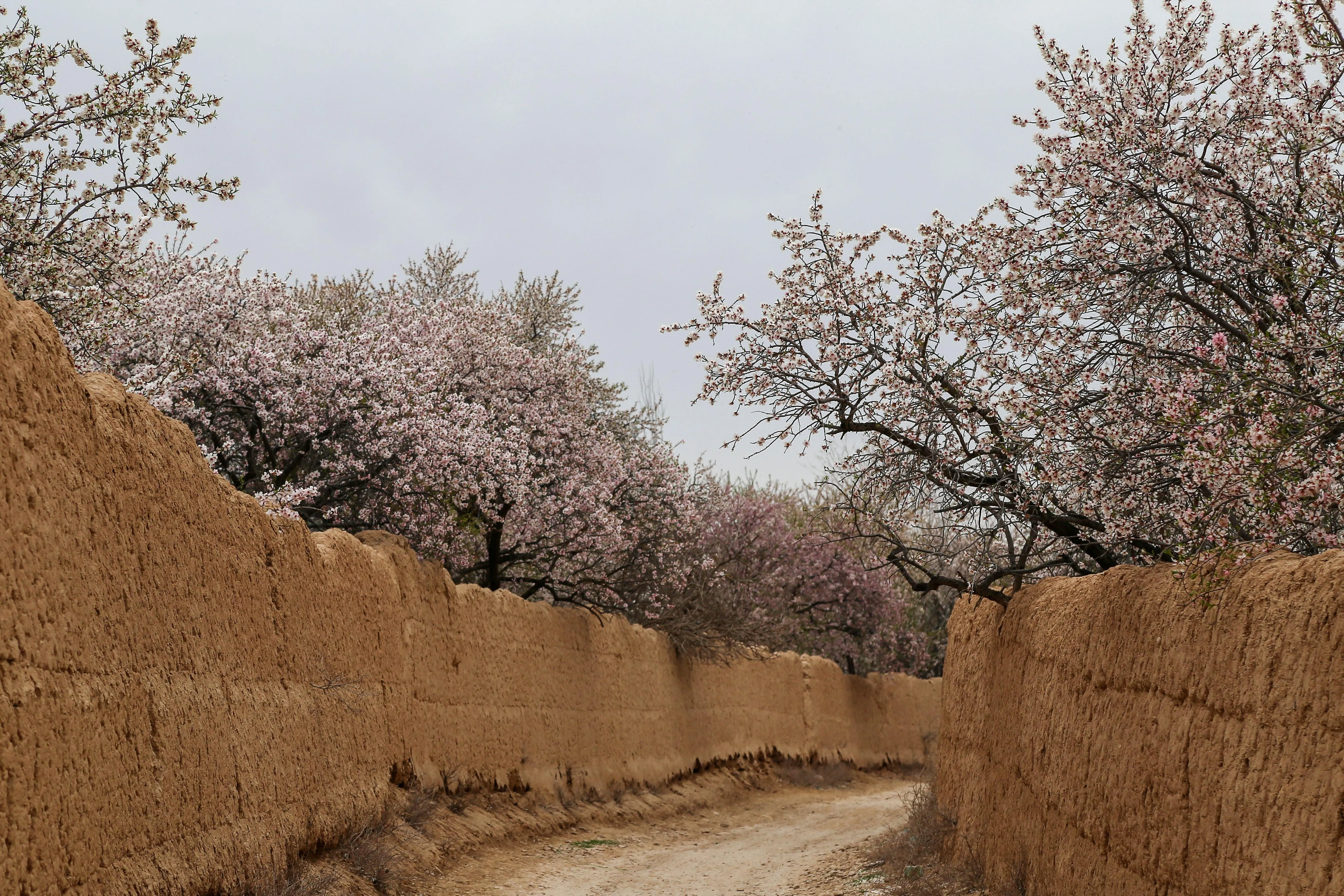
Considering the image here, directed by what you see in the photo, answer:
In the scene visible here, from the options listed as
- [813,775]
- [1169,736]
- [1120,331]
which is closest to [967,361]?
[1120,331]

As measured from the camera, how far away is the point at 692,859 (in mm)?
13086

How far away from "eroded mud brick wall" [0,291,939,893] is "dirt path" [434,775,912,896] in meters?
1.06

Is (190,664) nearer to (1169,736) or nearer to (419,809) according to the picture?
(419,809)

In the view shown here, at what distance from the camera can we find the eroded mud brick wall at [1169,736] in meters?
4.39

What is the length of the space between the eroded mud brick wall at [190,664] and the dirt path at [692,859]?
106cm

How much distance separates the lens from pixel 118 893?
5.79 m

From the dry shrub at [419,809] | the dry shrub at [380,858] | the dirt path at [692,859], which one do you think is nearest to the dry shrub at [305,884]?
the dry shrub at [380,858]

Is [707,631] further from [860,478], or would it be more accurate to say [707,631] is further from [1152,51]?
[1152,51]

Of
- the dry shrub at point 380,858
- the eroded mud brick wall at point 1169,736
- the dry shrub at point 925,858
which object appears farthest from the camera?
the dry shrub at point 925,858

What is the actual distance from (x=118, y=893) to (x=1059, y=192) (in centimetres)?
743

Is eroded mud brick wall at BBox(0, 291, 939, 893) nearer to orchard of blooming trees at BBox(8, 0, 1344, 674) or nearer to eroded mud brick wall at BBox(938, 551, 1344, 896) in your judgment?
orchard of blooming trees at BBox(8, 0, 1344, 674)

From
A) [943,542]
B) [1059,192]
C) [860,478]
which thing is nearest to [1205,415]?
[1059,192]

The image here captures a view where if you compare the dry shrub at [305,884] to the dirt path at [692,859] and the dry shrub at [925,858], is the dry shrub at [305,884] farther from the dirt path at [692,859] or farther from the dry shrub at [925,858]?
the dry shrub at [925,858]

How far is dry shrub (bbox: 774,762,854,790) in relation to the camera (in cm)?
2352
